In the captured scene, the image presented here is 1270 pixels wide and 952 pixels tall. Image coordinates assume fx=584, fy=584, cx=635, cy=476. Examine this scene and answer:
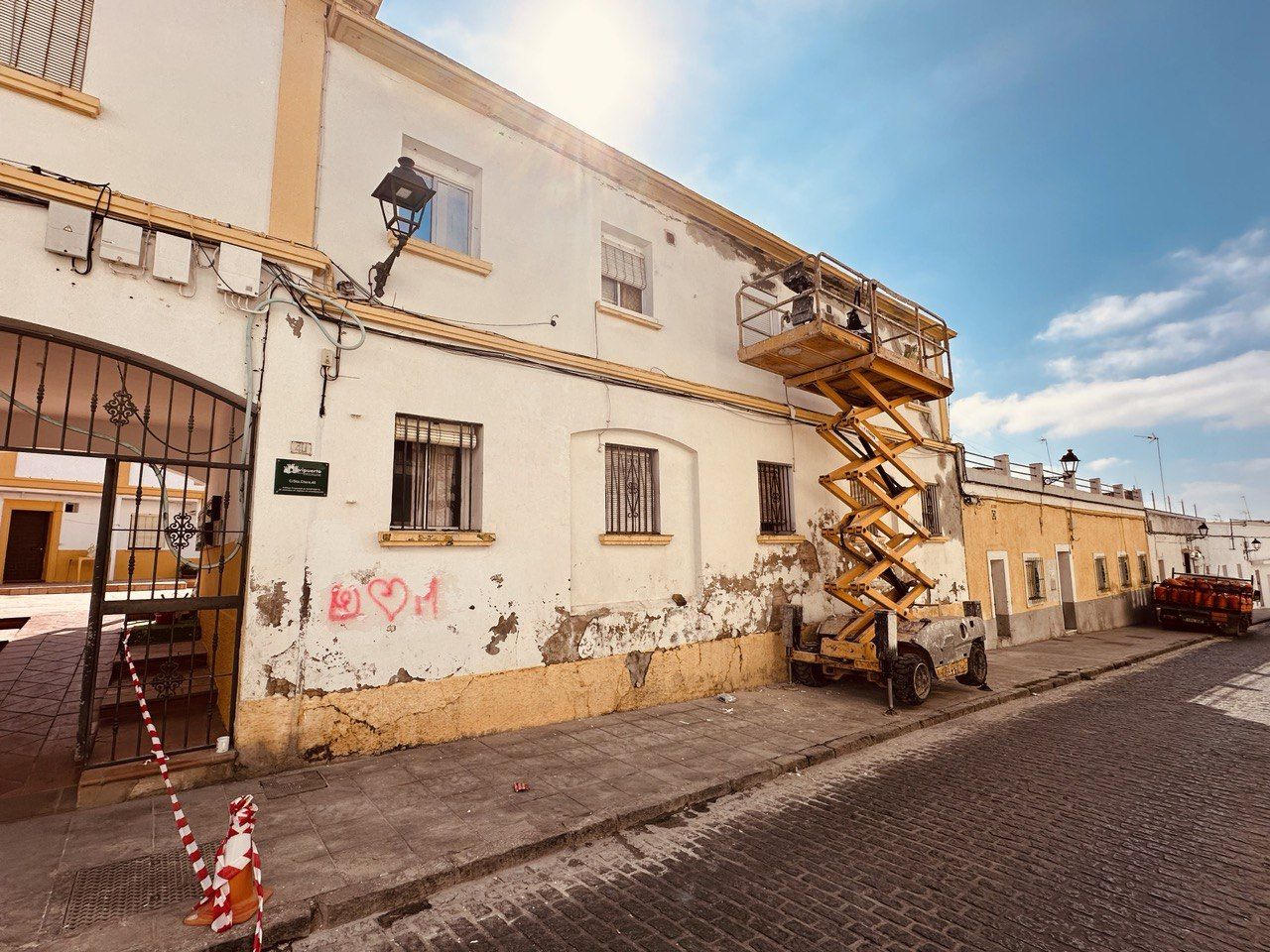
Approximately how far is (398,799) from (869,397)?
909 centimetres

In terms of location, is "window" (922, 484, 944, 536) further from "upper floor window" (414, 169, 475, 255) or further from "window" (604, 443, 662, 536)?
"upper floor window" (414, 169, 475, 255)

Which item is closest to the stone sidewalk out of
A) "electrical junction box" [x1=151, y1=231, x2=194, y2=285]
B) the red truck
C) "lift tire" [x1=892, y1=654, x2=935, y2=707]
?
"lift tire" [x1=892, y1=654, x2=935, y2=707]

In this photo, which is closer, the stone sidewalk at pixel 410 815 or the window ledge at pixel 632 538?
the stone sidewalk at pixel 410 815

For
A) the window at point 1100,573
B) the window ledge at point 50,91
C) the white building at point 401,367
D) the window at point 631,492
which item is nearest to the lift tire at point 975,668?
the white building at point 401,367

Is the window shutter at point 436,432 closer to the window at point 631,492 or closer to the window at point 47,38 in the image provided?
the window at point 631,492

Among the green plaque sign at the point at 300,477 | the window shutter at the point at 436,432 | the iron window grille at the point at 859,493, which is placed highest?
the window shutter at the point at 436,432

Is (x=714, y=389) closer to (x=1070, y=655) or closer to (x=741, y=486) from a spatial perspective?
(x=741, y=486)

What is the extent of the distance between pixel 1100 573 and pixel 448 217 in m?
22.2

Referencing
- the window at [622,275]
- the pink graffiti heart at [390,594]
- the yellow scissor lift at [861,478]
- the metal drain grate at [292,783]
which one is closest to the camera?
the metal drain grate at [292,783]

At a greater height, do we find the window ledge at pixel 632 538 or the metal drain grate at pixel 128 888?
the window ledge at pixel 632 538

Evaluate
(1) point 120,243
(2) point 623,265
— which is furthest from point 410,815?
(2) point 623,265

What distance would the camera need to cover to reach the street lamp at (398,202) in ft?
18.2

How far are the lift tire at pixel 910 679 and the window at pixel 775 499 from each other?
110 inches

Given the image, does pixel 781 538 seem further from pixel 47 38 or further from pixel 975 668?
pixel 47 38
